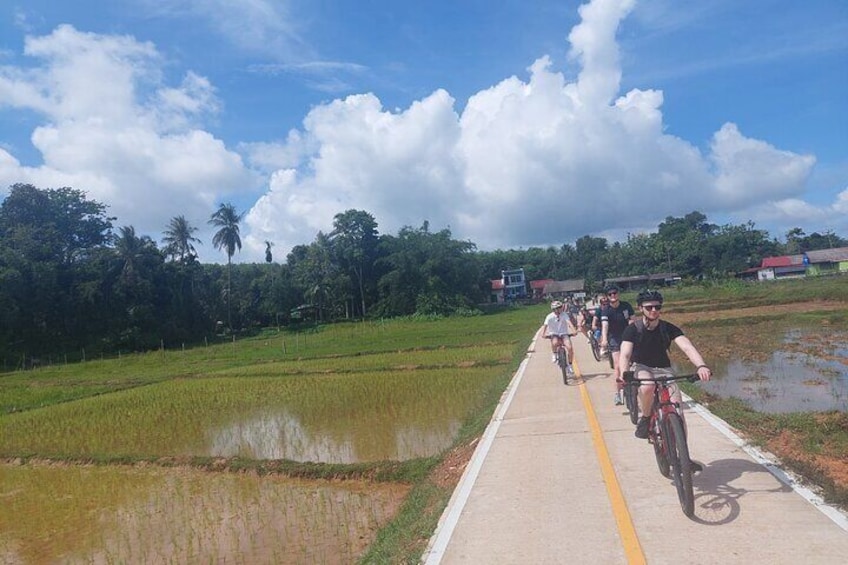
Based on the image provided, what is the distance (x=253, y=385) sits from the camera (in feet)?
72.4

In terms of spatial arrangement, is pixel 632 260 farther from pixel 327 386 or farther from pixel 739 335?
pixel 327 386

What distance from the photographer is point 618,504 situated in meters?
5.11

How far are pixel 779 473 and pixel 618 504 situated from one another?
164cm

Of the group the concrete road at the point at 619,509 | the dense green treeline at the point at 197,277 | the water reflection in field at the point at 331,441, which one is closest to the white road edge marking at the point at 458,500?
the concrete road at the point at 619,509

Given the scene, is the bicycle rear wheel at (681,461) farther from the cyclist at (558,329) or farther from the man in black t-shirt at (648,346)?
the cyclist at (558,329)

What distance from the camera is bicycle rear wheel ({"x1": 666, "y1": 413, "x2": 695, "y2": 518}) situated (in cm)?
468

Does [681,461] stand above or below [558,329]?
below

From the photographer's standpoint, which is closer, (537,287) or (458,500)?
(458,500)

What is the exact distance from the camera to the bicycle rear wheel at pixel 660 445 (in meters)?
5.34

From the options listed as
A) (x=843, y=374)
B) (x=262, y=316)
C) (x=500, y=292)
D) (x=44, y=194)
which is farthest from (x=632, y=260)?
(x=843, y=374)

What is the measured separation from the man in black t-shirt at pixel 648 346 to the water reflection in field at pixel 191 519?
333cm

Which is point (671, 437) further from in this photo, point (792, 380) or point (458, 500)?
point (792, 380)

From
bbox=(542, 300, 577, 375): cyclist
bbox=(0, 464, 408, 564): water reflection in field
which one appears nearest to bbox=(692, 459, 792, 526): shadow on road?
bbox=(0, 464, 408, 564): water reflection in field

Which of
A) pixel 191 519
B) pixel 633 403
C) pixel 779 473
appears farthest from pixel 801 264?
pixel 191 519
